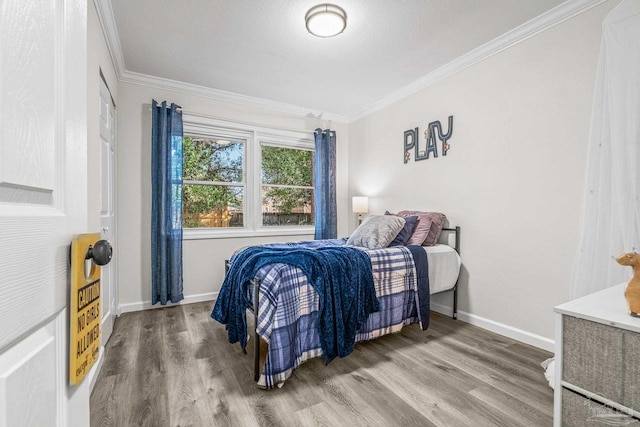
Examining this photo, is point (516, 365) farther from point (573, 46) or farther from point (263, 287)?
point (573, 46)

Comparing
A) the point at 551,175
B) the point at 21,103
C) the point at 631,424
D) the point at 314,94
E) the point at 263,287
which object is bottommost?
the point at 631,424

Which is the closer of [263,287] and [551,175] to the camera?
[263,287]

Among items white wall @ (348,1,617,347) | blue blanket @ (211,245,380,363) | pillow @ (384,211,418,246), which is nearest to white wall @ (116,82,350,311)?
blue blanket @ (211,245,380,363)

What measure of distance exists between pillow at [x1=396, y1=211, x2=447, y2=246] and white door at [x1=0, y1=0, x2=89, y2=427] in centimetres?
284

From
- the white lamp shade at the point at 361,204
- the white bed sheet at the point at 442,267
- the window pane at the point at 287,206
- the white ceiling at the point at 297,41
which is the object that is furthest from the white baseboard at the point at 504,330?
the white ceiling at the point at 297,41

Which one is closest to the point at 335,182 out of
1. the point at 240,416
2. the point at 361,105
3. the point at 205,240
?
the point at 361,105

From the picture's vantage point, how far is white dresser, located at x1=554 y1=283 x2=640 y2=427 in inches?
44.5

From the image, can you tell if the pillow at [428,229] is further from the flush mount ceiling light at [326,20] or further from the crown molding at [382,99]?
the flush mount ceiling light at [326,20]

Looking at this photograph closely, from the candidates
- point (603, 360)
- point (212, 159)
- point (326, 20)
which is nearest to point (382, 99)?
point (326, 20)

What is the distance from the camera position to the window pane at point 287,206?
4.28 metres

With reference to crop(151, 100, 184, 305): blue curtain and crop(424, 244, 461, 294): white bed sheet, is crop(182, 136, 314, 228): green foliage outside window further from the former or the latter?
crop(424, 244, 461, 294): white bed sheet

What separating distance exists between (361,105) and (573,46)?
242 centimetres

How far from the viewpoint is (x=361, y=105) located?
14.0 ft

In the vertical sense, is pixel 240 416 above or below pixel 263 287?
below
